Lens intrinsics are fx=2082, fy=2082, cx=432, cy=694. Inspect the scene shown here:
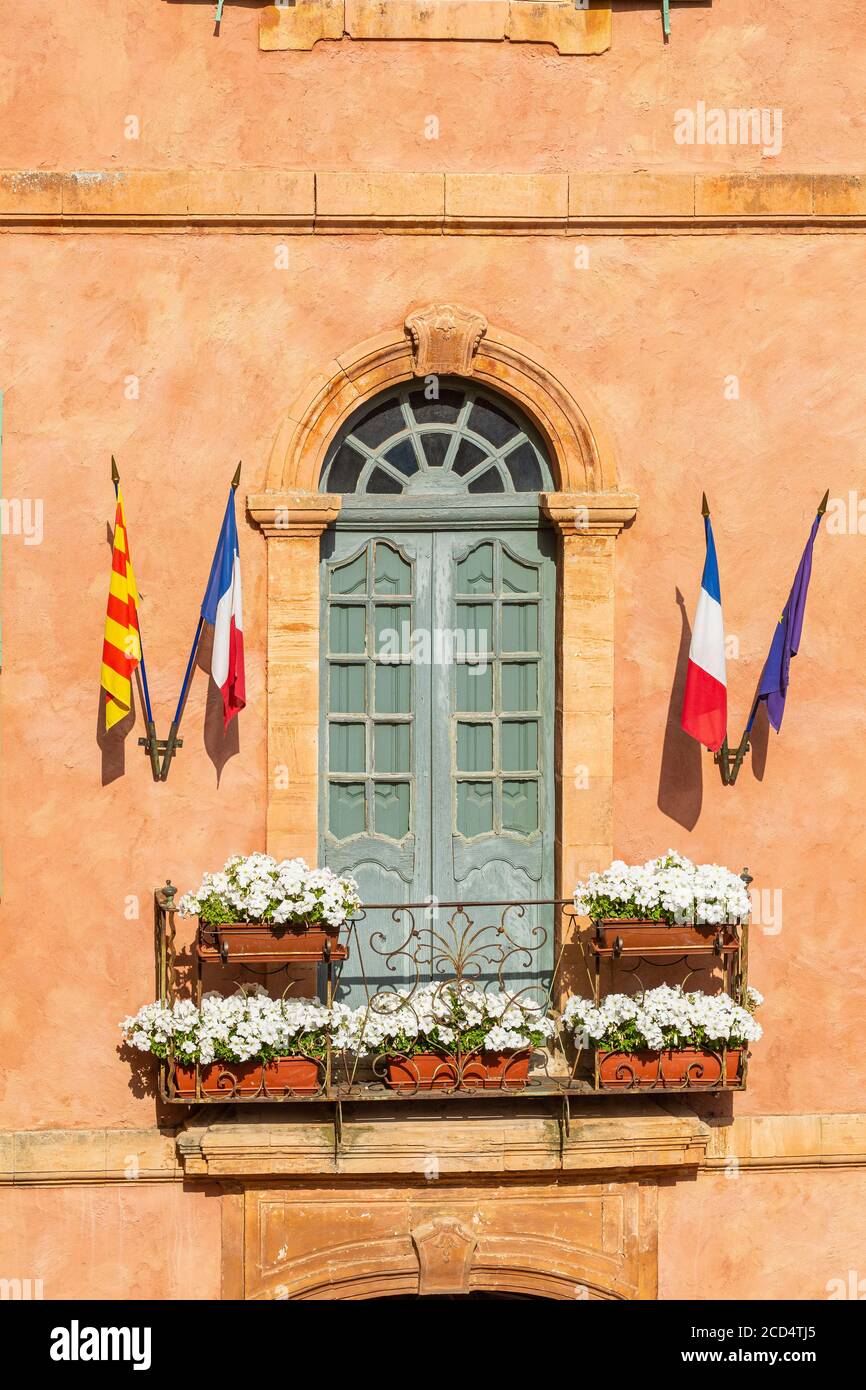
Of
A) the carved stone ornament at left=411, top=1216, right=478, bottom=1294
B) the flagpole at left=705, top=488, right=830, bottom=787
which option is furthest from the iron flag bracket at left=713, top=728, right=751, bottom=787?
the carved stone ornament at left=411, top=1216, right=478, bottom=1294

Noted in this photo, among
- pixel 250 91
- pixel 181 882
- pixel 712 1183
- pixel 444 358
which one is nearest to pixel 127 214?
pixel 250 91

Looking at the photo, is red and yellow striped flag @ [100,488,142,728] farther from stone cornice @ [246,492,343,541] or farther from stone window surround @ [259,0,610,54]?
stone window surround @ [259,0,610,54]

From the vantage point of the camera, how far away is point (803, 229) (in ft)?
36.1

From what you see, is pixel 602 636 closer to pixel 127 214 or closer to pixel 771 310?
pixel 771 310

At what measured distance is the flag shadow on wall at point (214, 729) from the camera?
428 inches

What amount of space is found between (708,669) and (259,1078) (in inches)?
121

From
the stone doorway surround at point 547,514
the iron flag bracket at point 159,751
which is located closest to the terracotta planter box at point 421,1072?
the stone doorway surround at point 547,514

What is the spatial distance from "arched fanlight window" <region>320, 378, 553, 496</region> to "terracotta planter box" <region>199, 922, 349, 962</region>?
2435 mm

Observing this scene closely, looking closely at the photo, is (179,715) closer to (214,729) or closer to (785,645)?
(214,729)

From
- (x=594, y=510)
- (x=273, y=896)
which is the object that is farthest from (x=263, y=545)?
(x=273, y=896)

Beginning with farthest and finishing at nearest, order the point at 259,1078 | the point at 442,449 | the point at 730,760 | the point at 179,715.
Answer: the point at 442,449, the point at 730,760, the point at 179,715, the point at 259,1078

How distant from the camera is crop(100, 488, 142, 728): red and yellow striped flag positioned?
34.7 feet

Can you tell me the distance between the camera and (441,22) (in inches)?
431

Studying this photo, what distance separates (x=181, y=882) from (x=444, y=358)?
3073 millimetres
